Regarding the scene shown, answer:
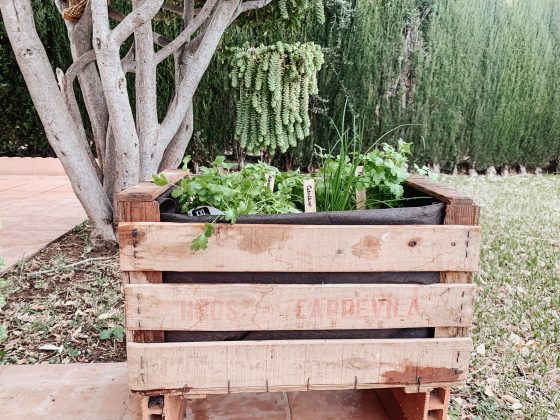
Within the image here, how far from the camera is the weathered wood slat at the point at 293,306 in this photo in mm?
1197

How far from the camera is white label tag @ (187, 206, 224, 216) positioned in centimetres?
127

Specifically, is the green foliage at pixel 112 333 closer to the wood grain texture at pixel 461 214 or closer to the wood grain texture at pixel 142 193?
the wood grain texture at pixel 142 193

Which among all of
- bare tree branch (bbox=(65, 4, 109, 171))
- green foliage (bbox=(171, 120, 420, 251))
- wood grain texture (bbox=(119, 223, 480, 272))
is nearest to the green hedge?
bare tree branch (bbox=(65, 4, 109, 171))

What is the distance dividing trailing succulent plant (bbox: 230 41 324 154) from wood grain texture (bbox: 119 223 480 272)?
3.60 meters

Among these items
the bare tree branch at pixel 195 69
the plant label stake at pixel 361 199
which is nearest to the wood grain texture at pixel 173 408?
the plant label stake at pixel 361 199

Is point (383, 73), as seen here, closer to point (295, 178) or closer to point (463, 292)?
point (295, 178)

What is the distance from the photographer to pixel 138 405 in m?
1.60

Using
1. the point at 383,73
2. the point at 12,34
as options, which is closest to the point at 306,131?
the point at 383,73

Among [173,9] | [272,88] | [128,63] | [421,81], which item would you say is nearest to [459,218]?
[128,63]

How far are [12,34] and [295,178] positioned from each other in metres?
1.90

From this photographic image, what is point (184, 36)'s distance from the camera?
2975 millimetres

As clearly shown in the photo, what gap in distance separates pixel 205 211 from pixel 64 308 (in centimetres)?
141

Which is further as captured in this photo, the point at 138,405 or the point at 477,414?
the point at 477,414

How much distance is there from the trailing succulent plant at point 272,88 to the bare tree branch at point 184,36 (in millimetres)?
1585
